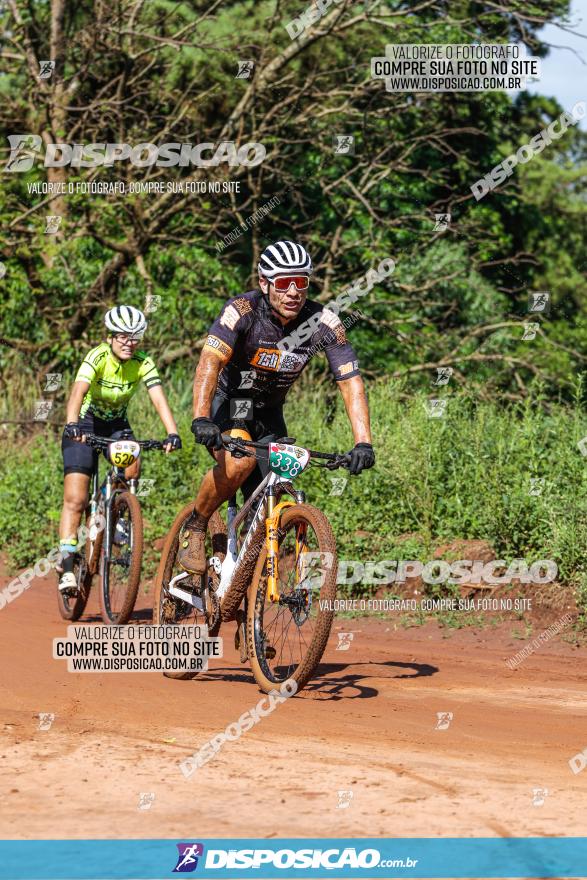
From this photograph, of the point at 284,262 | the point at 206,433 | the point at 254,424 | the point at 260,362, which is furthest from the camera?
the point at 254,424

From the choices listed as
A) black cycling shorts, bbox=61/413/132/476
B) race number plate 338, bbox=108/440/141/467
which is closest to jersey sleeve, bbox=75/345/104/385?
black cycling shorts, bbox=61/413/132/476

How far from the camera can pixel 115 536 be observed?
356 inches

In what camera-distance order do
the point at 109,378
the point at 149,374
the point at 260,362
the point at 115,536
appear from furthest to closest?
the point at 149,374, the point at 109,378, the point at 115,536, the point at 260,362

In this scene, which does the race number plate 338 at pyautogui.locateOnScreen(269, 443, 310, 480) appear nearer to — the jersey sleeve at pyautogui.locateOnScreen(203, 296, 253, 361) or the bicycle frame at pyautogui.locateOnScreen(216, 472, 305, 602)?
the bicycle frame at pyautogui.locateOnScreen(216, 472, 305, 602)

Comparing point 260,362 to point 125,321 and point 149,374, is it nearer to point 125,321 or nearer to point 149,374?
point 125,321

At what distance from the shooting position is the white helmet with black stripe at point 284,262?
6699 millimetres

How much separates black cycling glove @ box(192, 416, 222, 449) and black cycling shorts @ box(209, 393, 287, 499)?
0.67m

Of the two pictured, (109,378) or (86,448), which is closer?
(109,378)

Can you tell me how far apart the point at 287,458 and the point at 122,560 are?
2.97m

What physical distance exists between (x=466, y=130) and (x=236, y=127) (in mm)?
3634

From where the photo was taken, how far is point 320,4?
56.9ft

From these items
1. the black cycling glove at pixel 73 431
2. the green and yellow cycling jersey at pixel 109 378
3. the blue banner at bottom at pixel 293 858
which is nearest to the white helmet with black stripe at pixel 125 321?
the green and yellow cycling jersey at pixel 109 378

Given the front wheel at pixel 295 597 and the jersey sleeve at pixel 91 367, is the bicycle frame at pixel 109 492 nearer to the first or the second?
the jersey sleeve at pixel 91 367

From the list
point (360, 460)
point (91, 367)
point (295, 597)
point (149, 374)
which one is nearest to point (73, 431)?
point (91, 367)
